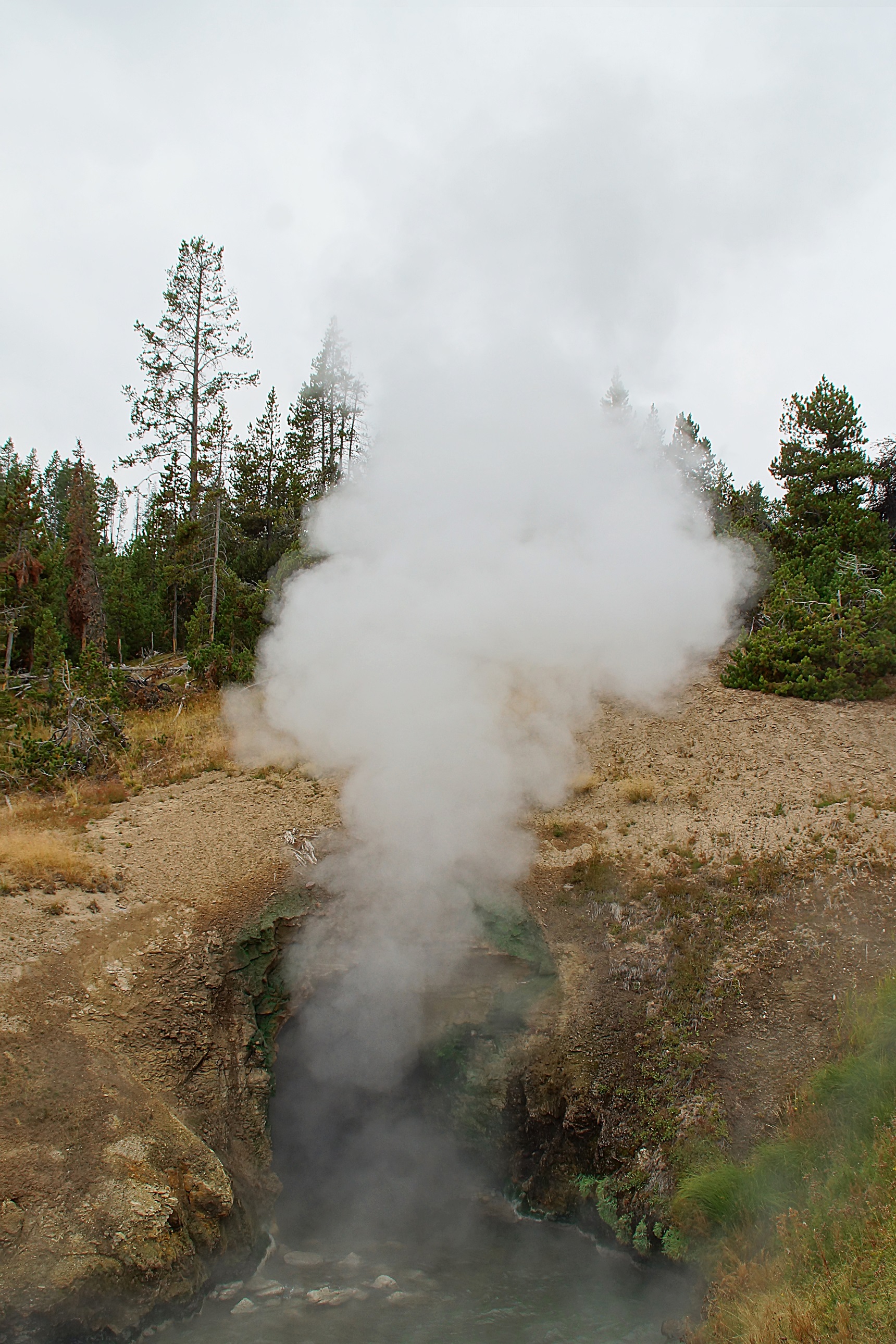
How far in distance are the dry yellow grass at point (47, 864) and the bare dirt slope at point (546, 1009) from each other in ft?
0.30

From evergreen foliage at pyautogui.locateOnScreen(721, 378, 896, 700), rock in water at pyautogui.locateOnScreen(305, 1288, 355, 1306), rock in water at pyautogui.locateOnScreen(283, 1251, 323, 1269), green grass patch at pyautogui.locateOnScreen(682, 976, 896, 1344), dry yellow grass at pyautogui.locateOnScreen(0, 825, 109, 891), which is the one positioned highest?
evergreen foliage at pyautogui.locateOnScreen(721, 378, 896, 700)

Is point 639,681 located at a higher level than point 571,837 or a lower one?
higher

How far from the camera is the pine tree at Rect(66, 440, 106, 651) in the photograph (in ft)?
79.3

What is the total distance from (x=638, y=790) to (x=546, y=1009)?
10.7ft

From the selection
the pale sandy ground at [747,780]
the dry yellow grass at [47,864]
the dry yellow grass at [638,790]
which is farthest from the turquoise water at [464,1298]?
the dry yellow grass at [638,790]

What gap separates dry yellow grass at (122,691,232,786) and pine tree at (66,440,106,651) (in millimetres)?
9735

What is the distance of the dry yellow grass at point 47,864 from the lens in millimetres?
8531

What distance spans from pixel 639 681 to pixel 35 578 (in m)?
20.8

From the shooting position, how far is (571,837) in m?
9.62

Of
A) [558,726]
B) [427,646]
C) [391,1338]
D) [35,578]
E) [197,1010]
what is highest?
[35,578]

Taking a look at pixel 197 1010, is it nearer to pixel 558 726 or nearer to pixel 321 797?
pixel 321 797

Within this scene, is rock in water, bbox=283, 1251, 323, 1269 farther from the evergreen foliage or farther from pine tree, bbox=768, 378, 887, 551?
pine tree, bbox=768, 378, 887, 551

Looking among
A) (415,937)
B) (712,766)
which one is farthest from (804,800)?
(415,937)

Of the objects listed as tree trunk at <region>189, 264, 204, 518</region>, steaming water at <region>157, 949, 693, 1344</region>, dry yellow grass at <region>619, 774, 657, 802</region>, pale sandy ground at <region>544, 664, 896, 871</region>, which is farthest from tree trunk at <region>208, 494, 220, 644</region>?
steaming water at <region>157, 949, 693, 1344</region>
